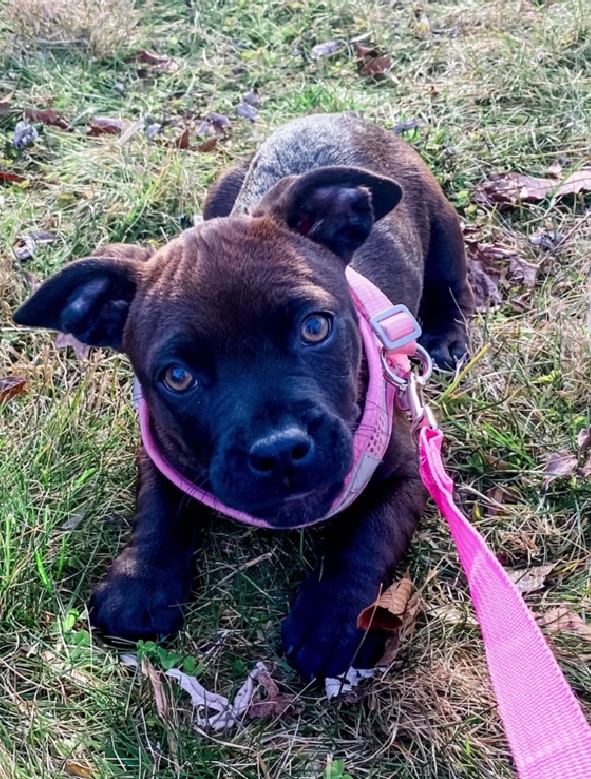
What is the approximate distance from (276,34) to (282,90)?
89cm

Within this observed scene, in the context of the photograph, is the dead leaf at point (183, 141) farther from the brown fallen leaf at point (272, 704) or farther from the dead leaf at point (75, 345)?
the brown fallen leaf at point (272, 704)

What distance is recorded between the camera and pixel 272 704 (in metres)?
3.02

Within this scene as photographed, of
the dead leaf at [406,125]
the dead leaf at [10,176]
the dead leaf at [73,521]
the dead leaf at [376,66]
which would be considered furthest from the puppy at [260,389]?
the dead leaf at [376,66]

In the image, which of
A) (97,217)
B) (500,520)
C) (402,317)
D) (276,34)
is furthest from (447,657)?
(276,34)

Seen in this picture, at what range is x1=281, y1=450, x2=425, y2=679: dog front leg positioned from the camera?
3.04 meters

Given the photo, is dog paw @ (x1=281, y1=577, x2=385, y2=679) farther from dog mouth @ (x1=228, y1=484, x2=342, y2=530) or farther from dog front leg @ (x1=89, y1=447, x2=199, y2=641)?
dog front leg @ (x1=89, y1=447, x2=199, y2=641)

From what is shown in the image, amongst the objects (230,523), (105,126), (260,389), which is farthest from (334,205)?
(105,126)

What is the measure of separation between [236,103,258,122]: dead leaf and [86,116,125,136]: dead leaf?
86 centimetres

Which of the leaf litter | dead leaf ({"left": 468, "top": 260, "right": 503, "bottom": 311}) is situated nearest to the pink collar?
the leaf litter

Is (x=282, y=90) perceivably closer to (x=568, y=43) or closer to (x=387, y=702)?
(x=568, y=43)

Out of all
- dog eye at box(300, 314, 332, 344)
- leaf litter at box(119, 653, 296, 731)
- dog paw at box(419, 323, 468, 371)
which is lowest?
dog paw at box(419, 323, 468, 371)

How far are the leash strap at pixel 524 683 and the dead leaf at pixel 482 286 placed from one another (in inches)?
92.3

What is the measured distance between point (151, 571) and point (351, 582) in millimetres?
774

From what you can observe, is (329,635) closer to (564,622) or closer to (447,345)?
(564,622)
